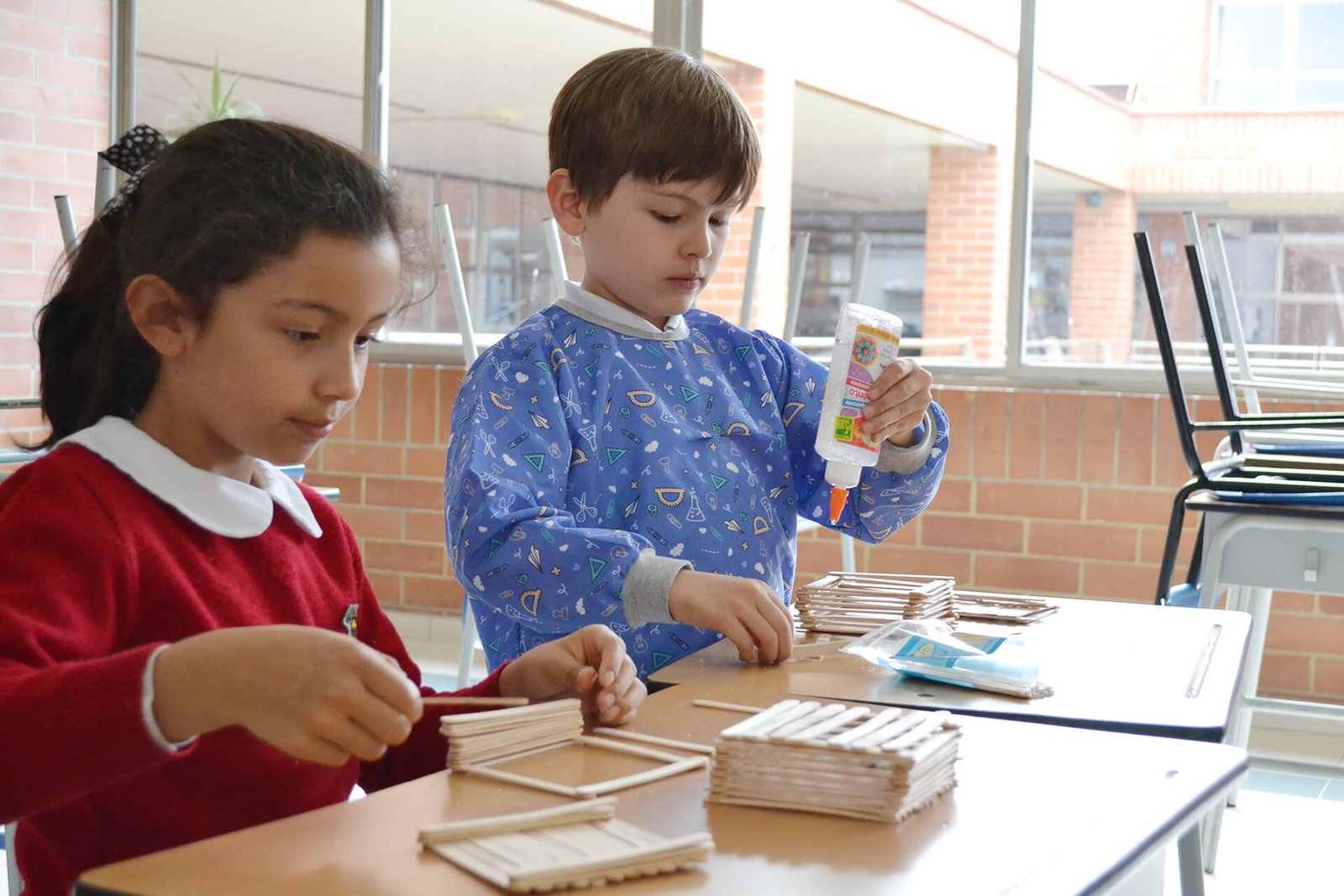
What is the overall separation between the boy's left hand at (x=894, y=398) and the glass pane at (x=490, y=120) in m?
2.86

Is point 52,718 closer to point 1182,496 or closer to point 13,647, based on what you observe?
point 13,647

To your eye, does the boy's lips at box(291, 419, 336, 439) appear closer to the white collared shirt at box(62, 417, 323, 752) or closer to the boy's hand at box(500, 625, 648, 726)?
the white collared shirt at box(62, 417, 323, 752)

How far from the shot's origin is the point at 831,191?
13.3 feet

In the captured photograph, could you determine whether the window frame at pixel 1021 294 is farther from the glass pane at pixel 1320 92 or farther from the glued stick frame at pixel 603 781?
the glued stick frame at pixel 603 781

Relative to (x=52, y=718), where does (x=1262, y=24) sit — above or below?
above

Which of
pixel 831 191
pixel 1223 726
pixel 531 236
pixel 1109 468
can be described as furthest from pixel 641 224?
pixel 531 236

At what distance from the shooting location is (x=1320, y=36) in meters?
3.49

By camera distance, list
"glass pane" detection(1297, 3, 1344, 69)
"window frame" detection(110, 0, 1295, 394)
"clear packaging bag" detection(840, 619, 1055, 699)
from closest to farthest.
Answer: "clear packaging bag" detection(840, 619, 1055, 699) → "glass pane" detection(1297, 3, 1344, 69) → "window frame" detection(110, 0, 1295, 394)

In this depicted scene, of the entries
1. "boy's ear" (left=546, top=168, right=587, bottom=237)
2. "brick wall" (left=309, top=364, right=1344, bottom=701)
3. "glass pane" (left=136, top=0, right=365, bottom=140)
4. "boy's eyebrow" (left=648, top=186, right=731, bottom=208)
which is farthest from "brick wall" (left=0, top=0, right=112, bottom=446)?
"boy's eyebrow" (left=648, top=186, right=731, bottom=208)

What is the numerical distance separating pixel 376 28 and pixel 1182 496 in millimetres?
3089

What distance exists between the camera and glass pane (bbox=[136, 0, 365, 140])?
444 cm

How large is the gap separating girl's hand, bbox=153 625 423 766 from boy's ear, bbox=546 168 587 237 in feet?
3.04

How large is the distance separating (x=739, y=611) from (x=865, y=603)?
0.81 ft

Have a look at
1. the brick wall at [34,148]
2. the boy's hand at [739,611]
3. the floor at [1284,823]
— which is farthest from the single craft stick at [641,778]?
the brick wall at [34,148]
